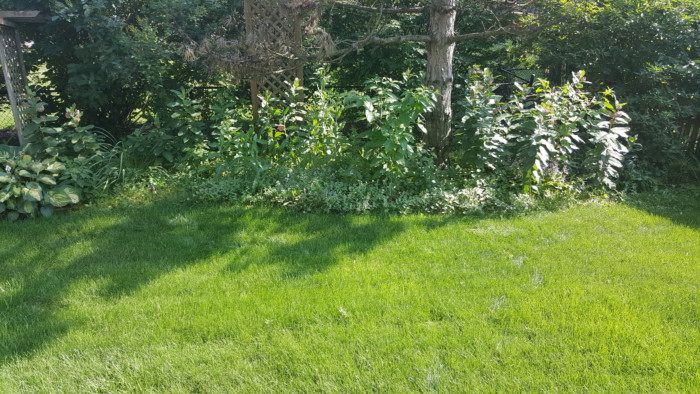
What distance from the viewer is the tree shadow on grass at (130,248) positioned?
3113 mm

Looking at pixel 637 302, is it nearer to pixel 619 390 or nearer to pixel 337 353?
pixel 619 390

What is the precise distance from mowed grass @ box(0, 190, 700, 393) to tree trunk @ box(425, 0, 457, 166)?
1.51 metres

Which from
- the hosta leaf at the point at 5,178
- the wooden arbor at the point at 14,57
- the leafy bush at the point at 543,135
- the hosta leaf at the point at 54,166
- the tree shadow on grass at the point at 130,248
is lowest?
the tree shadow on grass at the point at 130,248

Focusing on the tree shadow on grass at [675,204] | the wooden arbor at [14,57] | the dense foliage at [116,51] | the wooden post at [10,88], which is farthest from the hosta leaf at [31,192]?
the tree shadow on grass at [675,204]

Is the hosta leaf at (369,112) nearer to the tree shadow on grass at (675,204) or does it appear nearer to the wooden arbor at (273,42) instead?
the wooden arbor at (273,42)

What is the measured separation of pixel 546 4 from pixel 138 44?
536cm

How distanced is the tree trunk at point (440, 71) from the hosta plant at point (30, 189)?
393cm

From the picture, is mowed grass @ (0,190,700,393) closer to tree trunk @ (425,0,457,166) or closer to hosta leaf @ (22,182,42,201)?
hosta leaf @ (22,182,42,201)

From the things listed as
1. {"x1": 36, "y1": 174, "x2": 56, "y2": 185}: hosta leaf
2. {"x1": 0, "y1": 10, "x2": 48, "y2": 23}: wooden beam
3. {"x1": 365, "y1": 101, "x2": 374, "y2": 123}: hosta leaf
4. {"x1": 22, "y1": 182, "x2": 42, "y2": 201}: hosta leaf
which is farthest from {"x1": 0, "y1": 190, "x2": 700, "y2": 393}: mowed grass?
{"x1": 0, "y1": 10, "x2": 48, "y2": 23}: wooden beam

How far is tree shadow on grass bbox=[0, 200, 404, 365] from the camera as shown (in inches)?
123

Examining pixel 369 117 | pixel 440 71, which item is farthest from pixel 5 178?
pixel 440 71

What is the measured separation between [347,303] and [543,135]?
10.7ft

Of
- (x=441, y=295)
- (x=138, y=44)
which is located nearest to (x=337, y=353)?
(x=441, y=295)

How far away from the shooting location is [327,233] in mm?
4281
